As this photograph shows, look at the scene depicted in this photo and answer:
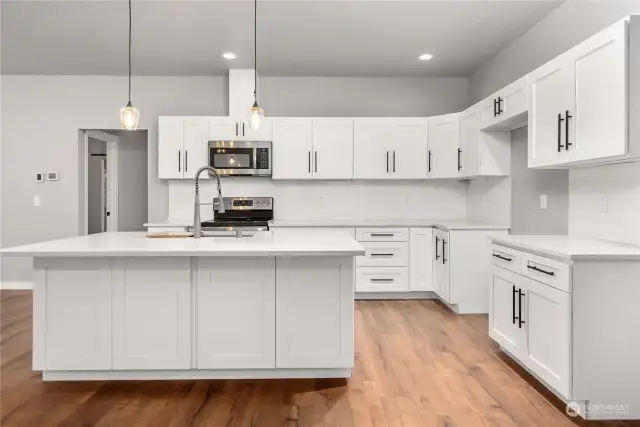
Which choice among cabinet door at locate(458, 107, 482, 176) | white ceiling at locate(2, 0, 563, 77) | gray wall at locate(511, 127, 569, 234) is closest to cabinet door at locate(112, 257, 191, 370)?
white ceiling at locate(2, 0, 563, 77)

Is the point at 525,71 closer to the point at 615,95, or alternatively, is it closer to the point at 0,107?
the point at 615,95

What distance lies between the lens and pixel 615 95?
7.40ft

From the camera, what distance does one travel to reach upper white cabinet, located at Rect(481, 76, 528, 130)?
134 inches

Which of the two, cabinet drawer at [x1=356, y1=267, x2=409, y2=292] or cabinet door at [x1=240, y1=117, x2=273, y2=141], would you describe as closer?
cabinet drawer at [x1=356, y1=267, x2=409, y2=292]

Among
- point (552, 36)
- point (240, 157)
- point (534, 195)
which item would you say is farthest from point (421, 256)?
point (552, 36)

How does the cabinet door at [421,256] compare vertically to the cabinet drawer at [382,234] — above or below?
below

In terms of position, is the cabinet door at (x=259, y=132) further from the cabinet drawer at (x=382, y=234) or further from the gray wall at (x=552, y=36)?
the gray wall at (x=552, y=36)

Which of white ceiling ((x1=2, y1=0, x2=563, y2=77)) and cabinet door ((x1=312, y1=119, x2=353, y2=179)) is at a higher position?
white ceiling ((x1=2, y1=0, x2=563, y2=77))

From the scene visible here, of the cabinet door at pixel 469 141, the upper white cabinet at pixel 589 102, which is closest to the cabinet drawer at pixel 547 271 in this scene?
the upper white cabinet at pixel 589 102

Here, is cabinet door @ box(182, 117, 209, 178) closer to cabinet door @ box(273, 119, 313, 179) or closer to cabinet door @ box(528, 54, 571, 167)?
cabinet door @ box(273, 119, 313, 179)

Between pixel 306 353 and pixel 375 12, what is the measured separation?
2.69 m

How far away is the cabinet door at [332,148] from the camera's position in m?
5.17

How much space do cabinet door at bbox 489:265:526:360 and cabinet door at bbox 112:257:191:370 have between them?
2.04 m

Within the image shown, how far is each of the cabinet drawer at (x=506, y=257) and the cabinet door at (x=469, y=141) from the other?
4.61ft
